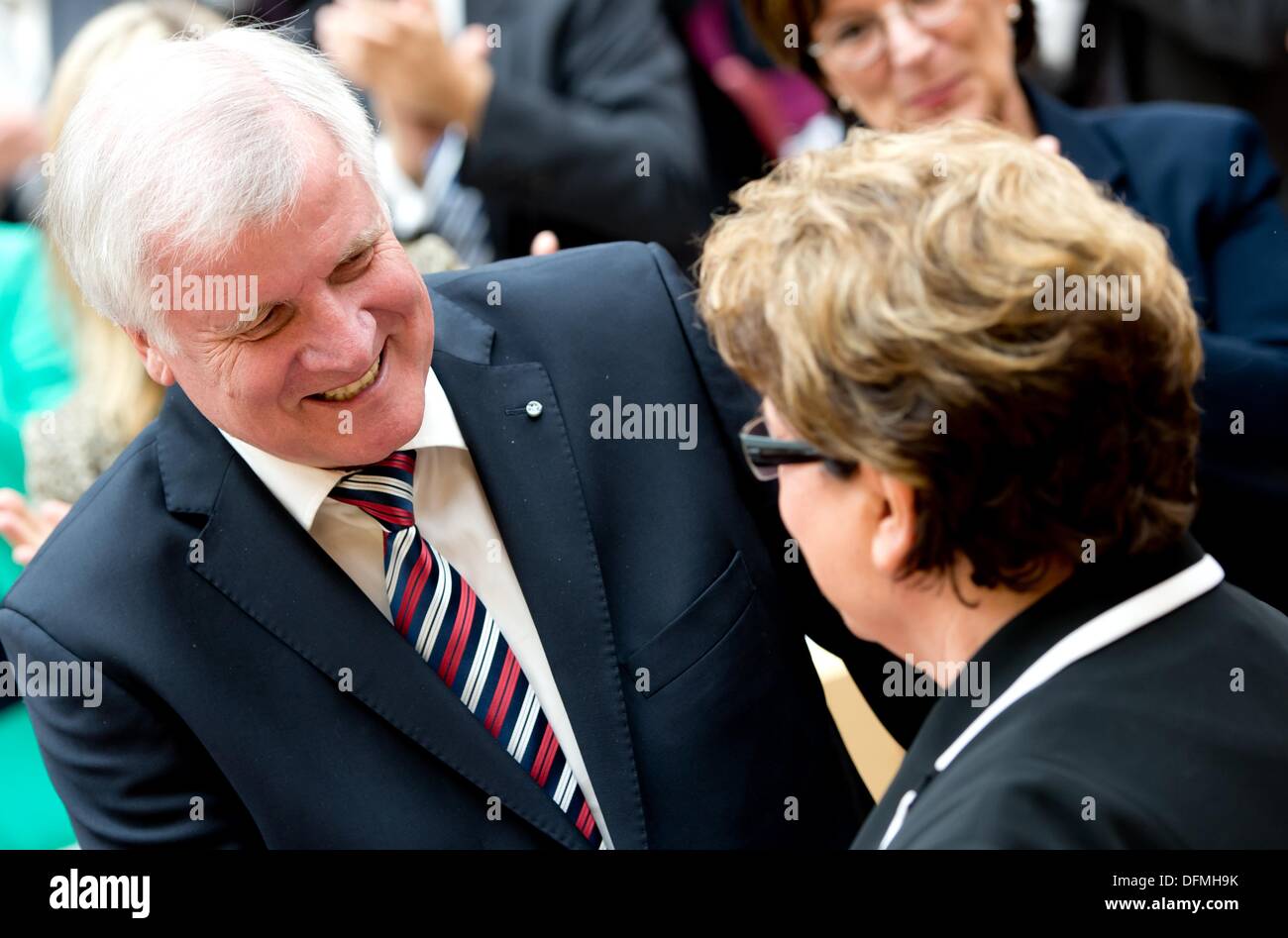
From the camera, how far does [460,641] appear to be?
1.60 metres

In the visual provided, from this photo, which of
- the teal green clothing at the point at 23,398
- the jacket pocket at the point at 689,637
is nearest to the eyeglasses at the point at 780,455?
the jacket pocket at the point at 689,637

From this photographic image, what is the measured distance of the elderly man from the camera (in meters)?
1.47

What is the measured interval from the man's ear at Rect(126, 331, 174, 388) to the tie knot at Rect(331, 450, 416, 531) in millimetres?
233

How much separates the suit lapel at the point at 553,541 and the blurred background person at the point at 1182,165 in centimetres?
68

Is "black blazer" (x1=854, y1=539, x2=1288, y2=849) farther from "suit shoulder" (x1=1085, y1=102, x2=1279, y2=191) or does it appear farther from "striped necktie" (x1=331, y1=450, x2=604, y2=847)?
"suit shoulder" (x1=1085, y1=102, x2=1279, y2=191)

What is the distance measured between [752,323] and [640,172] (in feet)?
5.22

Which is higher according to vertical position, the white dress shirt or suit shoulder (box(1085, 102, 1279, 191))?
suit shoulder (box(1085, 102, 1279, 191))

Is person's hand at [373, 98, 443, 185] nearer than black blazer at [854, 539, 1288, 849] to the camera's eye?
No

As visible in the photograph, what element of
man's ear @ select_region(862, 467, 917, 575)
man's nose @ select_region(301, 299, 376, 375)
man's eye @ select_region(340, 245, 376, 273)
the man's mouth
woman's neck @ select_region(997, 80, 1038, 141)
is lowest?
man's ear @ select_region(862, 467, 917, 575)

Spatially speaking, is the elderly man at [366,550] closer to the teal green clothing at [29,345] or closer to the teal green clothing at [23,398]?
the teal green clothing at [23,398]

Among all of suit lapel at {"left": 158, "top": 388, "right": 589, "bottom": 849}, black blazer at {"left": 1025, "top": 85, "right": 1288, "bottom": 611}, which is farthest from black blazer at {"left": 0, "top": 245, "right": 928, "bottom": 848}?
black blazer at {"left": 1025, "top": 85, "right": 1288, "bottom": 611}

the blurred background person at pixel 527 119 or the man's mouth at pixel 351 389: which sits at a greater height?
the blurred background person at pixel 527 119

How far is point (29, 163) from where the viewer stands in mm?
2986

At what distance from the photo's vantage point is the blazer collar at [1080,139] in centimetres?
205
